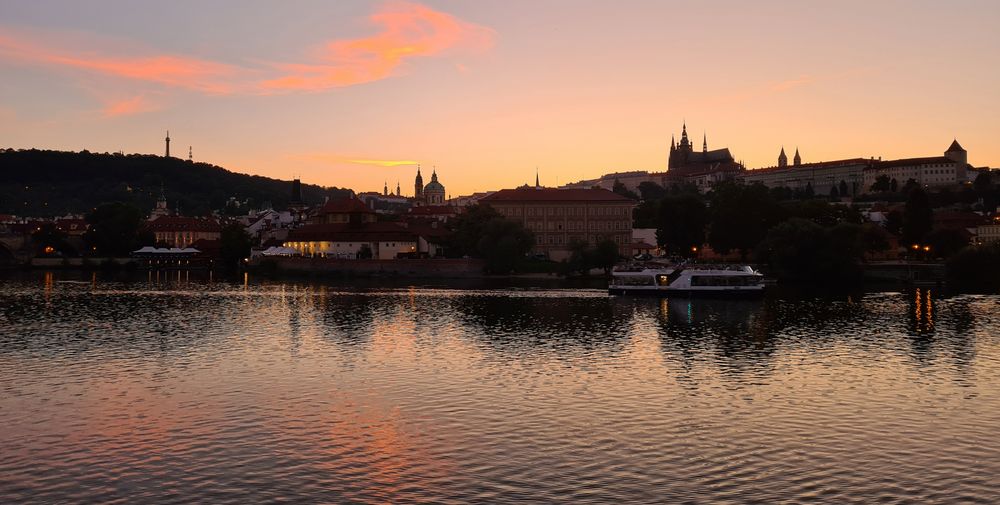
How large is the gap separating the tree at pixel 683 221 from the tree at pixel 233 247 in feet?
256

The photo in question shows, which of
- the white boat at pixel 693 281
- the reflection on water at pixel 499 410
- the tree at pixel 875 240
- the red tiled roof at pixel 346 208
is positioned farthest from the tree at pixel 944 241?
the red tiled roof at pixel 346 208

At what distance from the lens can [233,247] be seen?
167m

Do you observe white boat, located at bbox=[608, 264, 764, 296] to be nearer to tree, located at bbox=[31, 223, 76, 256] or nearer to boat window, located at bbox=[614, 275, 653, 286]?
boat window, located at bbox=[614, 275, 653, 286]

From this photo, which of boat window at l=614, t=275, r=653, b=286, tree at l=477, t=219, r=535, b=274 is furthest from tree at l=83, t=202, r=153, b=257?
boat window at l=614, t=275, r=653, b=286

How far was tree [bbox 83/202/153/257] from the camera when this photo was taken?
588 ft

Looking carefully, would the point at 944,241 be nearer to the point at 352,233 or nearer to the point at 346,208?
the point at 352,233

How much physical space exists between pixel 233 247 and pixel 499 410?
142 m

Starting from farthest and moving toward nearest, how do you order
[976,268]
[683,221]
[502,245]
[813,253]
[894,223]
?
[894,223]
[683,221]
[502,245]
[813,253]
[976,268]

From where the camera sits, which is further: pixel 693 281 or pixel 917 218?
pixel 917 218

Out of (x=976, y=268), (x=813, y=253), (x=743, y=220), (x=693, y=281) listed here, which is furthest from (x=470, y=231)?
(x=976, y=268)

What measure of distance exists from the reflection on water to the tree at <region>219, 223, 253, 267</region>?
10188 centimetres

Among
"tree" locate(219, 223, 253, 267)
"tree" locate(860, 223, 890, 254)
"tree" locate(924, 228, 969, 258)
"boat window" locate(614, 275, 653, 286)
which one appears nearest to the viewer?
"boat window" locate(614, 275, 653, 286)

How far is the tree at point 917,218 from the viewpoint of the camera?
135 metres

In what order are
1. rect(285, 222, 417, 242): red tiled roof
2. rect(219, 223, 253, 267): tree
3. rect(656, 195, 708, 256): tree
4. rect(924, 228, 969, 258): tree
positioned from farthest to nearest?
rect(219, 223, 253, 267): tree → rect(285, 222, 417, 242): red tiled roof → rect(656, 195, 708, 256): tree → rect(924, 228, 969, 258): tree
